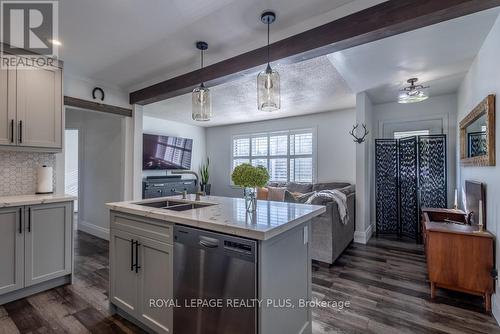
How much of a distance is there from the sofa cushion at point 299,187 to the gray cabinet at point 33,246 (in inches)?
157

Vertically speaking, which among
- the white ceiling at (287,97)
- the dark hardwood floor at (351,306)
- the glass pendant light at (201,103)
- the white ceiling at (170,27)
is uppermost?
the white ceiling at (170,27)

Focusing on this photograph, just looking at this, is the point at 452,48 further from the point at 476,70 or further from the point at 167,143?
the point at 167,143

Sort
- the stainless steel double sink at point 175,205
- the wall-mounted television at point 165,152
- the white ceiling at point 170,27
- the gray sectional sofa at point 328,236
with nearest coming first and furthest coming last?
1. the white ceiling at point 170,27
2. the stainless steel double sink at point 175,205
3. the gray sectional sofa at point 328,236
4. the wall-mounted television at point 165,152

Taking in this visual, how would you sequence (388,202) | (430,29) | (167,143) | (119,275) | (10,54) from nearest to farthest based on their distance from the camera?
(119,275), (430,29), (10,54), (388,202), (167,143)

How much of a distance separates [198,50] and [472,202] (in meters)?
3.44

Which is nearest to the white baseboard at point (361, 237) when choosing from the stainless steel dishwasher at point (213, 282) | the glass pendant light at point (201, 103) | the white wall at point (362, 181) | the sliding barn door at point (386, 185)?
the white wall at point (362, 181)

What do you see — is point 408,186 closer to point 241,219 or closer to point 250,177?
point 250,177

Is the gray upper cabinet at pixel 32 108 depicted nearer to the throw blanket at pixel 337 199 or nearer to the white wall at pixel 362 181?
the throw blanket at pixel 337 199

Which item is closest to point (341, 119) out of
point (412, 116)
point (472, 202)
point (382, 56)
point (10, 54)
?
point (412, 116)

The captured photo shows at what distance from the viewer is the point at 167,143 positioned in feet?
19.8

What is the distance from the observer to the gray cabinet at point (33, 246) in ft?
7.59

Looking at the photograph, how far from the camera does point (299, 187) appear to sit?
543 cm

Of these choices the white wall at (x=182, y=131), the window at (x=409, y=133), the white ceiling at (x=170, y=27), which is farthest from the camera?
the white wall at (x=182, y=131)

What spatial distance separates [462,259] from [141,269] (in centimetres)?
278
